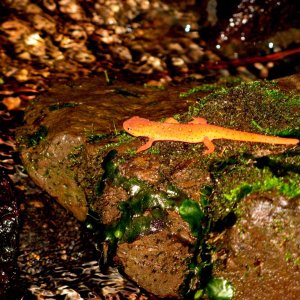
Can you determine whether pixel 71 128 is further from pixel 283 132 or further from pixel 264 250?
pixel 264 250

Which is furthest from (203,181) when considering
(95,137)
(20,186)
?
(20,186)

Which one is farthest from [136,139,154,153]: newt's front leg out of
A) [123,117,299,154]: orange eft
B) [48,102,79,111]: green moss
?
[48,102,79,111]: green moss

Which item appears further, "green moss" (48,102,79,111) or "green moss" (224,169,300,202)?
"green moss" (48,102,79,111)

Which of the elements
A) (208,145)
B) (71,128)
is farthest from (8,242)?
(208,145)

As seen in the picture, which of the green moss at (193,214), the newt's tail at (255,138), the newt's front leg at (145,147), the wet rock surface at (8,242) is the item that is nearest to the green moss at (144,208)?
the green moss at (193,214)

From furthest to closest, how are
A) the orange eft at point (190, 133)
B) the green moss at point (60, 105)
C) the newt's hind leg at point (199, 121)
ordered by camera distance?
1. the green moss at point (60, 105)
2. the newt's hind leg at point (199, 121)
3. the orange eft at point (190, 133)

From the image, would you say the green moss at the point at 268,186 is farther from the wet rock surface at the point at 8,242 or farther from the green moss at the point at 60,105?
the green moss at the point at 60,105

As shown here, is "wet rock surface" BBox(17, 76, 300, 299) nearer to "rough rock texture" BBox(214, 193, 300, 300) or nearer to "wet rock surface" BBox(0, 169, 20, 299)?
"rough rock texture" BBox(214, 193, 300, 300)

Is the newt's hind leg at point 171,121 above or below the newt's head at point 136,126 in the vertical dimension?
above
